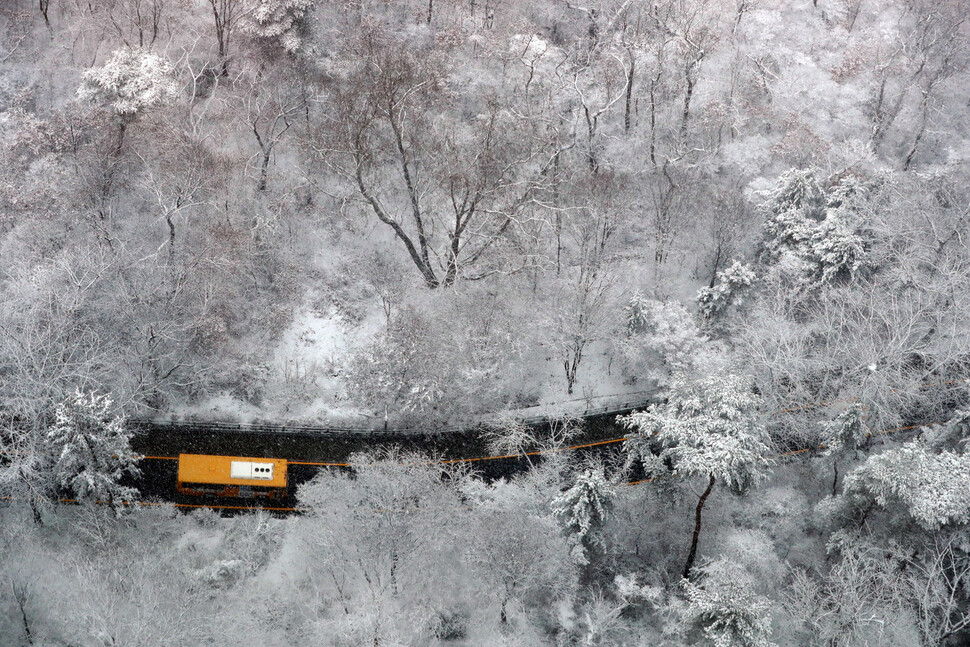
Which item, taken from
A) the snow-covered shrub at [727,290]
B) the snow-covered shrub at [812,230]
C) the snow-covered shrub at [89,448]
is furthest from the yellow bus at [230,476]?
the snow-covered shrub at [812,230]

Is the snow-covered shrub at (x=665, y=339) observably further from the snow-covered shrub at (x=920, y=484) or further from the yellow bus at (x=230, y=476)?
the yellow bus at (x=230, y=476)

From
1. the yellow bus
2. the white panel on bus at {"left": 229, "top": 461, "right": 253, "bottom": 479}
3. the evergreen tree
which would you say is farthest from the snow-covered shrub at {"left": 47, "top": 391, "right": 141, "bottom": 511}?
the evergreen tree

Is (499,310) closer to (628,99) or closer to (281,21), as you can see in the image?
(628,99)

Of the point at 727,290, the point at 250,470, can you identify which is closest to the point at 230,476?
the point at 250,470

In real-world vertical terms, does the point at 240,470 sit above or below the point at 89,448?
below

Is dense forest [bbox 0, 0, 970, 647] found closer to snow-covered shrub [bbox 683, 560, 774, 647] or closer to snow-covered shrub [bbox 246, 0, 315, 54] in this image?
snow-covered shrub [bbox 683, 560, 774, 647]
